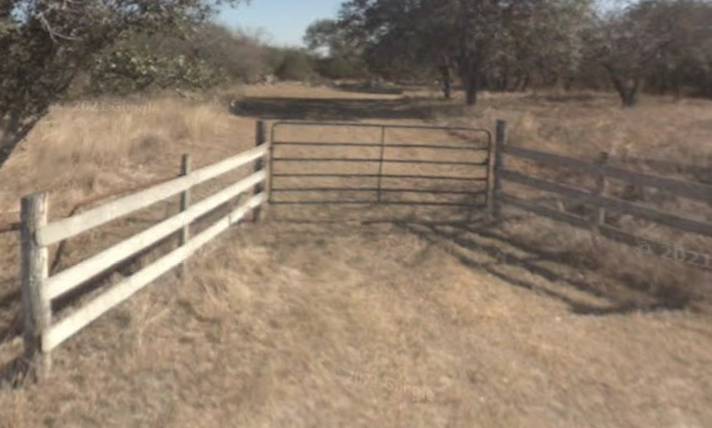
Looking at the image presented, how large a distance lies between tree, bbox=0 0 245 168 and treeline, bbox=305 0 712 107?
757 inches

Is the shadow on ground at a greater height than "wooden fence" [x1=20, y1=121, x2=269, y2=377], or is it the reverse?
the shadow on ground

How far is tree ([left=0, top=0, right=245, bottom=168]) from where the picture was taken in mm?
8117

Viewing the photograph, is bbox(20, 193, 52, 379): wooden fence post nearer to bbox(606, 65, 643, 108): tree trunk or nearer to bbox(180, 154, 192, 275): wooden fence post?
bbox(180, 154, 192, 275): wooden fence post

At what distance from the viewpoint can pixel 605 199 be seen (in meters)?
10.3

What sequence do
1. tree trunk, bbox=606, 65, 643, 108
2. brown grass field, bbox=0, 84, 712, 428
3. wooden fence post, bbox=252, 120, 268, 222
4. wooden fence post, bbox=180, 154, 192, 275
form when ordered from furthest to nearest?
tree trunk, bbox=606, 65, 643, 108 < wooden fence post, bbox=252, 120, 268, 222 < wooden fence post, bbox=180, 154, 192, 275 < brown grass field, bbox=0, 84, 712, 428

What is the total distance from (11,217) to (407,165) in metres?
8.15

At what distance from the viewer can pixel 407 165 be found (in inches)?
618

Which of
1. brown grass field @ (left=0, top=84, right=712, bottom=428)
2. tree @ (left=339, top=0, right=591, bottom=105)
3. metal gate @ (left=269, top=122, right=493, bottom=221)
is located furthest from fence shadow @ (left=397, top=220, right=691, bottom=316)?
tree @ (left=339, top=0, right=591, bottom=105)

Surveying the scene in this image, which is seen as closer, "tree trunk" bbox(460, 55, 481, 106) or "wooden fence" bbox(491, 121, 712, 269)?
"wooden fence" bbox(491, 121, 712, 269)

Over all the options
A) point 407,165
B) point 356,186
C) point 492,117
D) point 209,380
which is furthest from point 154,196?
point 492,117

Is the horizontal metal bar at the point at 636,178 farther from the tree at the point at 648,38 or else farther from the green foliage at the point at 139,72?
the tree at the point at 648,38

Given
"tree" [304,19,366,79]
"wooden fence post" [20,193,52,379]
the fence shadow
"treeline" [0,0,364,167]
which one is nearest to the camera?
"wooden fence post" [20,193,52,379]

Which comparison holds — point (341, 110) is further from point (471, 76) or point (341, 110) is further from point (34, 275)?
point (34, 275)

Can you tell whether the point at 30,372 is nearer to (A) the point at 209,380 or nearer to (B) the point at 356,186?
(A) the point at 209,380
